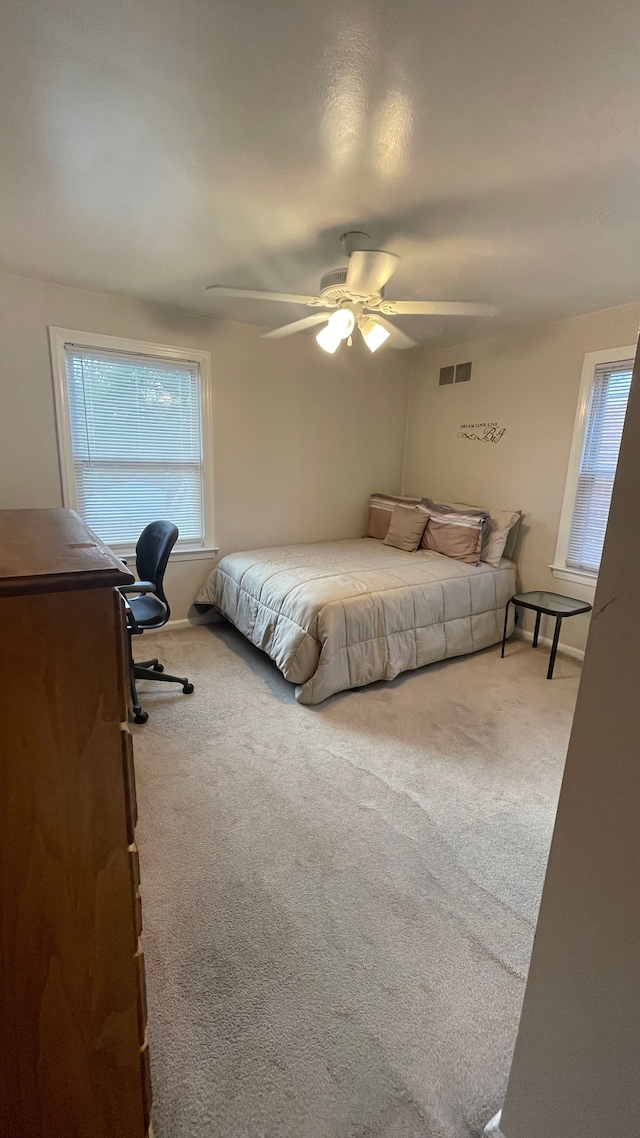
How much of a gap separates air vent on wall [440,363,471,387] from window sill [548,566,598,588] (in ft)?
5.82

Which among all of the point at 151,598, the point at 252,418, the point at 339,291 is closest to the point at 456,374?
the point at 252,418

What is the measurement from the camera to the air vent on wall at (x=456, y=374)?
13.4ft

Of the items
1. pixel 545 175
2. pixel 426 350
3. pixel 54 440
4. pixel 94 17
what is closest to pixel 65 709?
pixel 94 17

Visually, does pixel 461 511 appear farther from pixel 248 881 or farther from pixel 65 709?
pixel 65 709

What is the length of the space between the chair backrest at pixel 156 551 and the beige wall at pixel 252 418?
749mm

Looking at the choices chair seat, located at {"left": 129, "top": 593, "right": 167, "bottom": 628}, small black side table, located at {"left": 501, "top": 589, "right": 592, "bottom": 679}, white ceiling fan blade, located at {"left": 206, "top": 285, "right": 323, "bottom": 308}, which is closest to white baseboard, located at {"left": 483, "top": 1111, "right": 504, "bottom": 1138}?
chair seat, located at {"left": 129, "top": 593, "right": 167, "bottom": 628}

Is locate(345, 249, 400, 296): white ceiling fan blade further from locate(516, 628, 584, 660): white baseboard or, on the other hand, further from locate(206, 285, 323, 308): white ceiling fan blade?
locate(516, 628, 584, 660): white baseboard

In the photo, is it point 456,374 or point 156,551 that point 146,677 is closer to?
point 156,551

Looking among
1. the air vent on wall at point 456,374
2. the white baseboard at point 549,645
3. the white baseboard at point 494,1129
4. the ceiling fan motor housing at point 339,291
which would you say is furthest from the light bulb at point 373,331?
the white baseboard at point 494,1129

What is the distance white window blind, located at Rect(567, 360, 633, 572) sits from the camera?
3.18 m

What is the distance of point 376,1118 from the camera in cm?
105

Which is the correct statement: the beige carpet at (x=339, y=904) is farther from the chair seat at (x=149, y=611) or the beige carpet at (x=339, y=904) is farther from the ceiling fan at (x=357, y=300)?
the ceiling fan at (x=357, y=300)

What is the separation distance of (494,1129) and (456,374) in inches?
172

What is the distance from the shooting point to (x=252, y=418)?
3.90 meters
